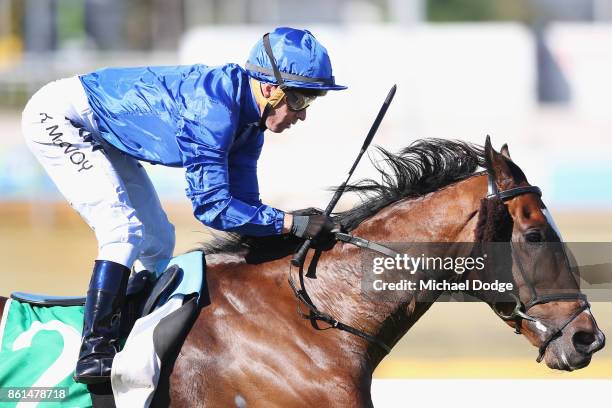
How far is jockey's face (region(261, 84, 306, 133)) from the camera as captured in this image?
321 cm

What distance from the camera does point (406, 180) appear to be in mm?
3248

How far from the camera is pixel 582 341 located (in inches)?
115

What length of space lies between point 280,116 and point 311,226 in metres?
0.40

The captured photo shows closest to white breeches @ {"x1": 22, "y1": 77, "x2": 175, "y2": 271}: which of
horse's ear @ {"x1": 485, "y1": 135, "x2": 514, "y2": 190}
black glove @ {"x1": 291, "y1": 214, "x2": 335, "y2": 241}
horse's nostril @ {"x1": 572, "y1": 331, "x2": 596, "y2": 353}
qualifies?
black glove @ {"x1": 291, "y1": 214, "x2": 335, "y2": 241}

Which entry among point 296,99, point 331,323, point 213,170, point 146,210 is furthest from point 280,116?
point 331,323

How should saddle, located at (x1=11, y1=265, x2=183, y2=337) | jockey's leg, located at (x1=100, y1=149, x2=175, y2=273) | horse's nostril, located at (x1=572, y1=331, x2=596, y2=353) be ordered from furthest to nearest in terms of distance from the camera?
jockey's leg, located at (x1=100, y1=149, x2=175, y2=273), saddle, located at (x1=11, y1=265, x2=183, y2=337), horse's nostril, located at (x1=572, y1=331, x2=596, y2=353)

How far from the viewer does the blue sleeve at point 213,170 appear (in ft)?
9.92

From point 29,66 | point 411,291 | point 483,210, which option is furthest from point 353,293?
point 29,66

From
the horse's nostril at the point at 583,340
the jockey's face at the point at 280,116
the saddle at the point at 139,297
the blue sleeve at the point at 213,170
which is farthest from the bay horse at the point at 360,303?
the jockey's face at the point at 280,116

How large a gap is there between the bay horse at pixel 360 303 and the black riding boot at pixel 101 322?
0.71ft

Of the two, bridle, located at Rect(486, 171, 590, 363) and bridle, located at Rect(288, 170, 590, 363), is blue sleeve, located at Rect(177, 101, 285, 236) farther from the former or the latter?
bridle, located at Rect(486, 171, 590, 363)

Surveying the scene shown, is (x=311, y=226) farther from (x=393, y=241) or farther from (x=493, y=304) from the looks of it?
(x=493, y=304)

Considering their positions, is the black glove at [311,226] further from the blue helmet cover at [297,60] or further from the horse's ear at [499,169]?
the horse's ear at [499,169]

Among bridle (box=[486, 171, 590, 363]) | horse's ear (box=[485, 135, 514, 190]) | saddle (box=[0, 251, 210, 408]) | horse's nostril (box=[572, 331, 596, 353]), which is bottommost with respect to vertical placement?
saddle (box=[0, 251, 210, 408])
